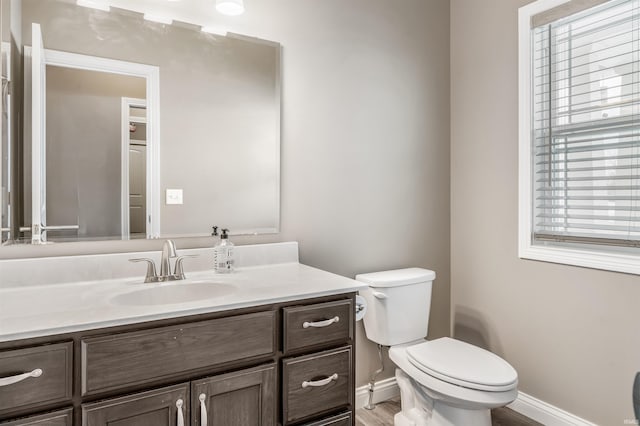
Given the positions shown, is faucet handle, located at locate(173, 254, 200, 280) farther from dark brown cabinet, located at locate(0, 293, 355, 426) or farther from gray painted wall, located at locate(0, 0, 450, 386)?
dark brown cabinet, located at locate(0, 293, 355, 426)

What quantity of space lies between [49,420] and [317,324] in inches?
30.4

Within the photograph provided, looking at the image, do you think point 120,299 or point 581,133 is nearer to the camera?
point 120,299

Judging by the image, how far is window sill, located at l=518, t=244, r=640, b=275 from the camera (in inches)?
66.7

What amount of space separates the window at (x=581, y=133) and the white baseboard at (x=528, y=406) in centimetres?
76

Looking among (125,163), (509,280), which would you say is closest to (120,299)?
(125,163)

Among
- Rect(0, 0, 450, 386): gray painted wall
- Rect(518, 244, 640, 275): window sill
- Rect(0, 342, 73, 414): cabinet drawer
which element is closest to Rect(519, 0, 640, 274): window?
Rect(518, 244, 640, 275): window sill

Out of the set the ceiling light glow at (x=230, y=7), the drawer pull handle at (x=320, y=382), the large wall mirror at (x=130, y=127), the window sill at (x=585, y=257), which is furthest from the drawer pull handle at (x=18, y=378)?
the window sill at (x=585, y=257)

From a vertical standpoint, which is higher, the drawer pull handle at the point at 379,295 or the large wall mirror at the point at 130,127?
the large wall mirror at the point at 130,127

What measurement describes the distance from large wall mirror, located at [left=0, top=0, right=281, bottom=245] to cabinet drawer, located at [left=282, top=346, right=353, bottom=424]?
712 millimetres

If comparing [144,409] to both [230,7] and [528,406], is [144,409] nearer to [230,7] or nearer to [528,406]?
[230,7]

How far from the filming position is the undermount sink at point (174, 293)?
1362 millimetres

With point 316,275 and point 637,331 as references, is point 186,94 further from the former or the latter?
point 637,331

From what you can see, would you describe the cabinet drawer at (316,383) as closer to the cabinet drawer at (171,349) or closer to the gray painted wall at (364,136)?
the cabinet drawer at (171,349)

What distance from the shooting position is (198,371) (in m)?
1.14
